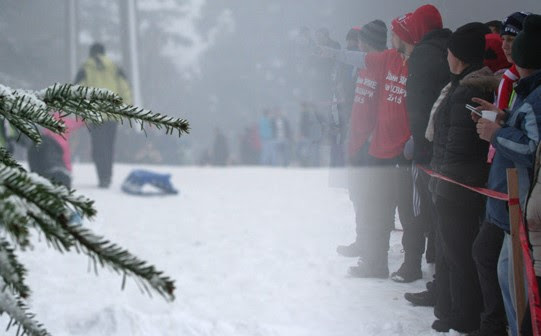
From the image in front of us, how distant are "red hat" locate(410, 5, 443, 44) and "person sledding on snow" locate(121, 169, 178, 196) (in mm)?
6002

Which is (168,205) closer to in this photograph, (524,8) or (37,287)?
(37,287)

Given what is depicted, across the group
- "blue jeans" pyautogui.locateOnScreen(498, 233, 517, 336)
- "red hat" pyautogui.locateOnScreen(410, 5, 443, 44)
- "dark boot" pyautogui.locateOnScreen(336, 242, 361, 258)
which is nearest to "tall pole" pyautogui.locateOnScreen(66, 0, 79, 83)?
"dark boot" pyautogui.locateOnScreen(336, 242, 361, 258)

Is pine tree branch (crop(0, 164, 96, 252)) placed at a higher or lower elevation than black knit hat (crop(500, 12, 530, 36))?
lower

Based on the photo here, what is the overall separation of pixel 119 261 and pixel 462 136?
2667mm

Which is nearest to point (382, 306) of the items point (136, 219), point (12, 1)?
point (136, 219)

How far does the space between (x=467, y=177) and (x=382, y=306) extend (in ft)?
2.94

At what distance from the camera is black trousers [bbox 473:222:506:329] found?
3.34 meters

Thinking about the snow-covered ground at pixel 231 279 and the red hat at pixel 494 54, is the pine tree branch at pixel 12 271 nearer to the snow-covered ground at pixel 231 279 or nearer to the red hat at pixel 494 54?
the snow-covered ground at pixel 231 279

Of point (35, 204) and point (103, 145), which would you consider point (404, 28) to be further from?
point (103, 145)

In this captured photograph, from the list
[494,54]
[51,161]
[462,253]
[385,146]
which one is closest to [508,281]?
[462,253]

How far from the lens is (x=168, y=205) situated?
8.95 m

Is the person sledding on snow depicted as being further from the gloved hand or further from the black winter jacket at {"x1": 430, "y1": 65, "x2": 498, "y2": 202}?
the black winter jacket at {"x1": 430, "y1": 65, "x2": 498, "y2": 202}

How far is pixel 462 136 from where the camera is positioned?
3.55 m

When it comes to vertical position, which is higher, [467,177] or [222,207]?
[467,177]
